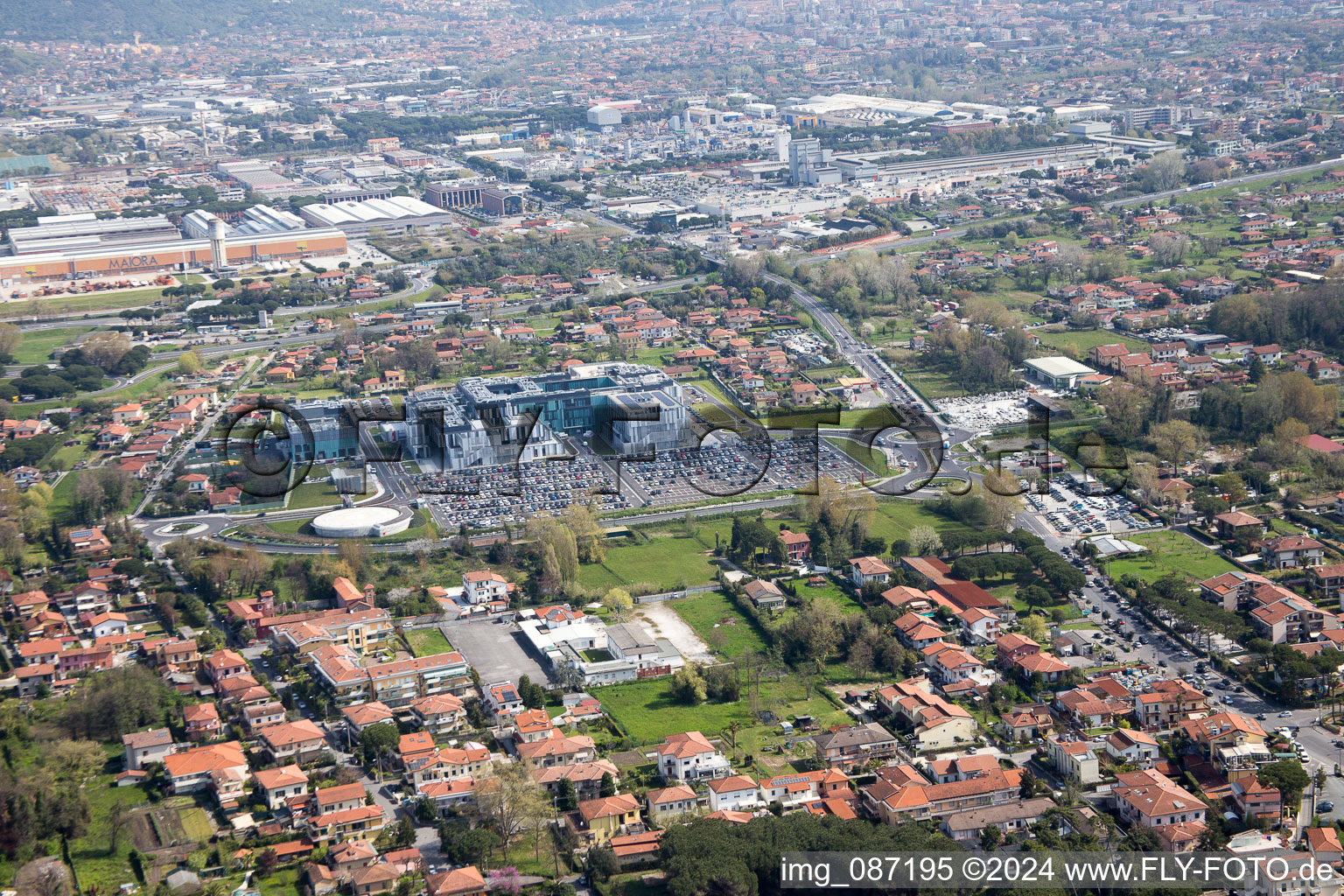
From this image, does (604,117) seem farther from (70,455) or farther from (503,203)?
(70,455)

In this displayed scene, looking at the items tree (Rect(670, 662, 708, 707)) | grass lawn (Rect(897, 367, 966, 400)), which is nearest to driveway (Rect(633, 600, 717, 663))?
tree (Rect(670, 662, 708, 707))

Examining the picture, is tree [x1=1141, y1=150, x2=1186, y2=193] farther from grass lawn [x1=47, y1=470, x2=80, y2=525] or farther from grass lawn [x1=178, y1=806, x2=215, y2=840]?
grass lawn [x1=178, y1=806, x2=215, y2=840]

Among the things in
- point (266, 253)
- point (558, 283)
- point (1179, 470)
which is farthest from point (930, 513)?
point (266, 253)

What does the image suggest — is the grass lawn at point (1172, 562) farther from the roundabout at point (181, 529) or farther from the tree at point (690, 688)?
the roundabout at point (181, 529)

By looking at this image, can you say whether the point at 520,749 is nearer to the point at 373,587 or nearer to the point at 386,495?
the point at 373,587

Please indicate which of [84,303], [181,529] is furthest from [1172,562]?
[84,303]
